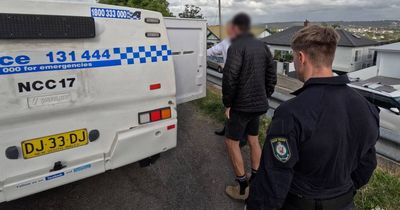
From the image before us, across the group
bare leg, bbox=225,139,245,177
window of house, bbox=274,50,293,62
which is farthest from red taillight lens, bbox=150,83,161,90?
window of house, bbox=274,50,293,62

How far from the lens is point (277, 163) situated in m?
1.47

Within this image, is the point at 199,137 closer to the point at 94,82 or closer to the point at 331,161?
the point at 94,82

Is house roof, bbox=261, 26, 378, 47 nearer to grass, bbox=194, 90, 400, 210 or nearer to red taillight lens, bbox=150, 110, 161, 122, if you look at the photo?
grass, bbox=194, 90, 400, 210

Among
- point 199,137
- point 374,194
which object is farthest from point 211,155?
point 374,194

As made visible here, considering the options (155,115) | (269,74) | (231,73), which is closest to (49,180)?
(155,115)

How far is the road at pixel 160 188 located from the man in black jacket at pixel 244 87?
1.00 ft

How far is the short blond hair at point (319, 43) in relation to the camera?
141 cm

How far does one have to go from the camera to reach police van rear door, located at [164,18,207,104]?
3.48 metres

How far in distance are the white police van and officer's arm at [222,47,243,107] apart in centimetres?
60

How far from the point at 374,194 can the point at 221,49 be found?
2244 mm

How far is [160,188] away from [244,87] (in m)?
1.52

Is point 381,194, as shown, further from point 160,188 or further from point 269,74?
point 160,188

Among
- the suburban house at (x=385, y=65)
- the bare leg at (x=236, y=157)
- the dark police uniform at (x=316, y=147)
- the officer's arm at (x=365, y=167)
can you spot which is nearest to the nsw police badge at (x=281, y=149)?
the dark police uniform at (x=316, y=147)

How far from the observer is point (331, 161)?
1.44 meters
